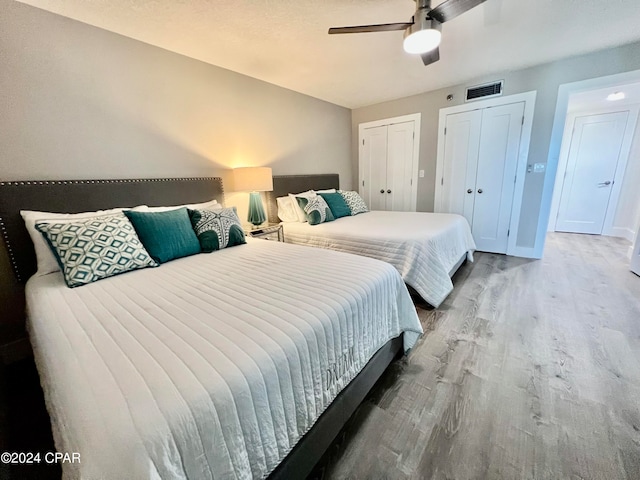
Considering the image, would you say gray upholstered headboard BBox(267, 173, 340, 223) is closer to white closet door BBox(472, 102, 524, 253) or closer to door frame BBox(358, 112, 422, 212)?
door frame BBox(358, 112, 422, 212)

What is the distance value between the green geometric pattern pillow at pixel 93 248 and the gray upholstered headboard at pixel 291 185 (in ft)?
6.02

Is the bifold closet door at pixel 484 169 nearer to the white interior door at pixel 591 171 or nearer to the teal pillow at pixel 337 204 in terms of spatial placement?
the teal pillow at pixel 337 204

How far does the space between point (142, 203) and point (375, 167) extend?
11.8 feet

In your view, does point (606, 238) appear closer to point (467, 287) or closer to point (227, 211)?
point (467, 287)

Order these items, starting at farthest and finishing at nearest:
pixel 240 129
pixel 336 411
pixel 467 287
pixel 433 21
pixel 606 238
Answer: pixel 606 238 → pixel 240 129 → pixel 467 287 → pixel 433 21 → pixel 336 411

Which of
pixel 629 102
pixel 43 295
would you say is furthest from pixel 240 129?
pixel 629 102

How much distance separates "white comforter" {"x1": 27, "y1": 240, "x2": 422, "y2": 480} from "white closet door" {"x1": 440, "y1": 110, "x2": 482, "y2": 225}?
2.97m

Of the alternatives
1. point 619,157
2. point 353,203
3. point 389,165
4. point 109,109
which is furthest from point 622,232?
point 109,109

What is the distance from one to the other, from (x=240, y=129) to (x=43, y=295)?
2.28 m

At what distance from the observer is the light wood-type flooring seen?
1071 millimetres

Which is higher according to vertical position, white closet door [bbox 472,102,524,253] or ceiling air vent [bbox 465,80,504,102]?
ceiling air vent [bbox 465,80,504,102]

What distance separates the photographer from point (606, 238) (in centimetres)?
434

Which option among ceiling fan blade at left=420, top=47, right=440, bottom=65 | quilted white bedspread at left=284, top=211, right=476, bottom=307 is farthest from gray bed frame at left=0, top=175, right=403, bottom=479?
ceiling fan blade at left=420, top=47, right=440, bottom=65

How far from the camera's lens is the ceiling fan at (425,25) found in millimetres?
1490
